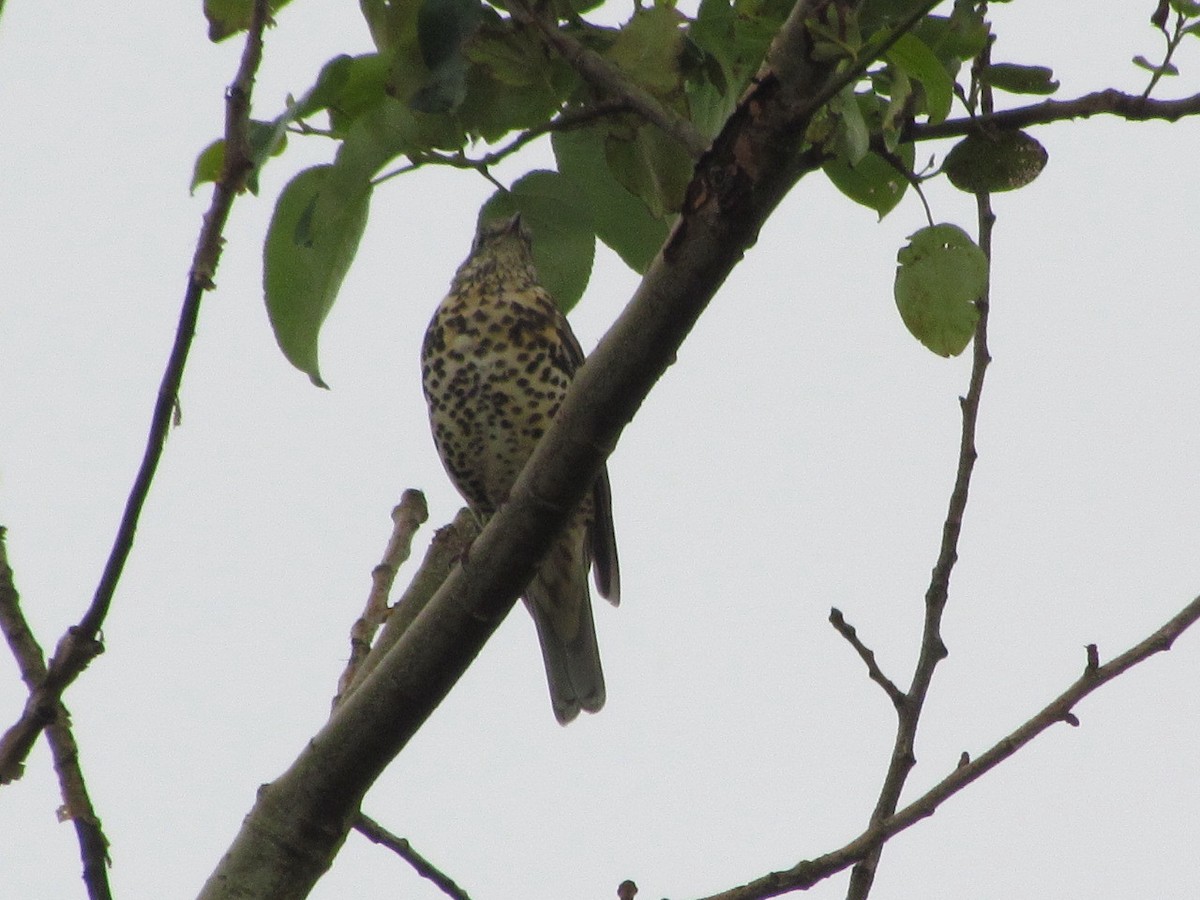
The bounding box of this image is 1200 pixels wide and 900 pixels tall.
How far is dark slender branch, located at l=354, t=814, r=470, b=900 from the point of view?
272 cm

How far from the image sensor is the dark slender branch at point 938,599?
8.71 ft

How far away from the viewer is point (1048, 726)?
8.02 feet

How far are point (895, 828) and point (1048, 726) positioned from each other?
0.28m

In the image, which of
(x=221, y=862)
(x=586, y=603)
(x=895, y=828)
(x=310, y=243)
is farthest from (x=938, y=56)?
(x=586, y=603)

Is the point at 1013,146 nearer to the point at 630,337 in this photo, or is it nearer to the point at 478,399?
the point at 630,337

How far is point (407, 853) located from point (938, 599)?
3.36 feet

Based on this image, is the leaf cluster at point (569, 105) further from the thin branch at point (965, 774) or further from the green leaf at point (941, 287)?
the thin branch at point (965, 774)

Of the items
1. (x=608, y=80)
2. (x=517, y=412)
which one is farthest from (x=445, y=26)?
(x=517, y=412)

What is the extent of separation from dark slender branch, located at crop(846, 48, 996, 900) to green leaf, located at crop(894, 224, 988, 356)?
124 mm

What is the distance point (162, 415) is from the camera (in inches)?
70.8

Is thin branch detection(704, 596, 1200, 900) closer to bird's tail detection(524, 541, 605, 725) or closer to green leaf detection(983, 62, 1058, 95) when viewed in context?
green leaf detection(983, 62, 1058, 95)

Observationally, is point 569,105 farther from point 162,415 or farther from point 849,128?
point 162,415

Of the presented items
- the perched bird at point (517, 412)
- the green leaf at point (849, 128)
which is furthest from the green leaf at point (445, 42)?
the perched bird at point (517, 412)

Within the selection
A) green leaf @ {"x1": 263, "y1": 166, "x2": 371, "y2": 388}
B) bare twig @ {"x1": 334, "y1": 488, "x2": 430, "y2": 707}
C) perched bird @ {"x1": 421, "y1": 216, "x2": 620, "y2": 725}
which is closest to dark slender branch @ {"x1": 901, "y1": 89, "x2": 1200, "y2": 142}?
green leaf @ {"x1": 263, "y1": 166, "x2": 371, "y2": 388}
